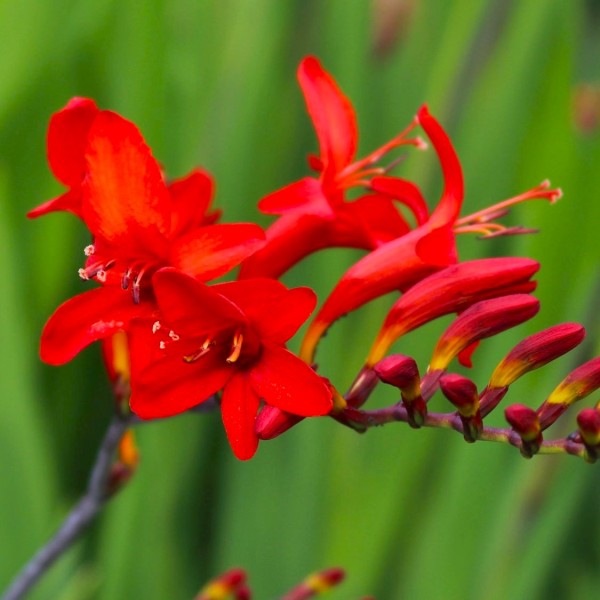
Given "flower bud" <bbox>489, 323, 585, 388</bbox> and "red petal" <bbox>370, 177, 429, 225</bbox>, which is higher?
"red petal" <bbox>370, 177, 429, 225</bbox>

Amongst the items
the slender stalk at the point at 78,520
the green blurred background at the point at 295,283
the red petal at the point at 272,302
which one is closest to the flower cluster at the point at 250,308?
the red petal at the point at 272,302

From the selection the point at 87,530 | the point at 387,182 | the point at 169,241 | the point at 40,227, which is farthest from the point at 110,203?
the point at 87,530

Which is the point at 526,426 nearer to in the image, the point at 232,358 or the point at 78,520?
the point at 232,358

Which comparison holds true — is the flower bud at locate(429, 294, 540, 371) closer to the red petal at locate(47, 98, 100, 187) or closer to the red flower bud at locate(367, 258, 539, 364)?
the red flower bud at locate(367, 258, 539, 364)

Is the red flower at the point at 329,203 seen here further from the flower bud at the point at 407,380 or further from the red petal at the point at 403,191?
the flower bud at the point at 407,380

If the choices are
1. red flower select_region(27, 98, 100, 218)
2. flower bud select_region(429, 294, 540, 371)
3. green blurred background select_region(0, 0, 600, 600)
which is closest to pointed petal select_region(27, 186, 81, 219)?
red flower select_region(27, 98, 100, 218)

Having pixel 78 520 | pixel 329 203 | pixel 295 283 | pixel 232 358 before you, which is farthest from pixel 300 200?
pixel 295 283
